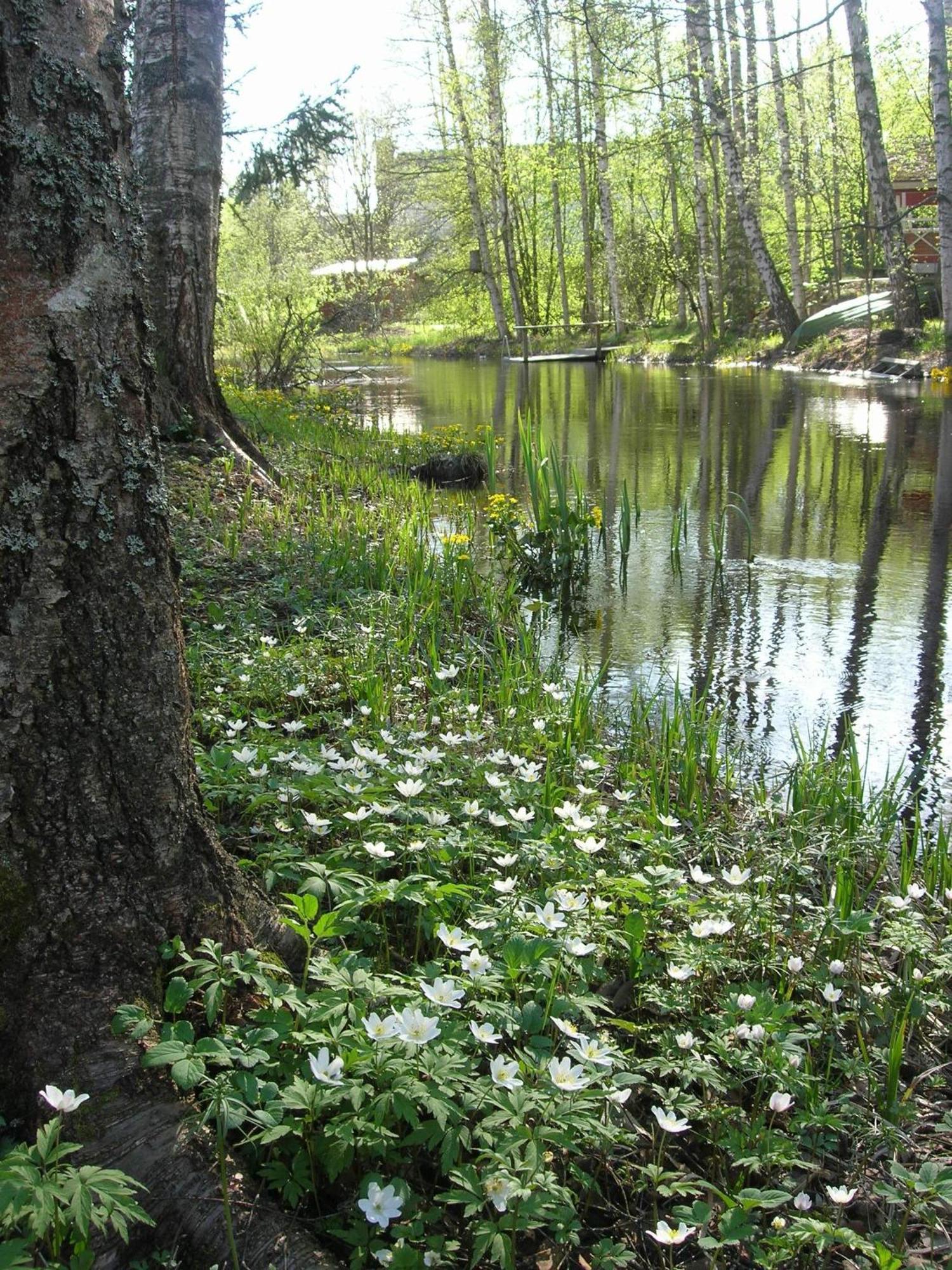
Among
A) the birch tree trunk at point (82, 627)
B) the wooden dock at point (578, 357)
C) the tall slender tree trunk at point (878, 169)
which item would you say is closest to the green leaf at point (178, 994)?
the birch tree trunk at point (82, 627)

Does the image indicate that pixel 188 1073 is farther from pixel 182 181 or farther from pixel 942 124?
pixel 942 124

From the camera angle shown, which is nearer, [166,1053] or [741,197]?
[166,1053]

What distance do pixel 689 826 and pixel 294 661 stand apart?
182 cm

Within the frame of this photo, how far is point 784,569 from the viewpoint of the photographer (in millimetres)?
7199

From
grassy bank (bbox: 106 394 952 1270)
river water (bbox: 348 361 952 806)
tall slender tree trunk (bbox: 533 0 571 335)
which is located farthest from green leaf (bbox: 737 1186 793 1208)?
tall slender tree trunk (bbox: 533 0 571 335)

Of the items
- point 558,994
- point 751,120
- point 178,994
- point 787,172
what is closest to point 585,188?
point 751,120

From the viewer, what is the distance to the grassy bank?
1613 millimetres

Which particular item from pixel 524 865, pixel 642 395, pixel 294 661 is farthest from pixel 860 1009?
pixel 642 395

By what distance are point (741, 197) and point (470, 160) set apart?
34.8 feet

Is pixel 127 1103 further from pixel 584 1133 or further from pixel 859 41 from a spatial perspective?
pixel 859 41

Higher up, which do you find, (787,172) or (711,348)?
(787,172)

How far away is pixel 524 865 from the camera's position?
2547 millimetres

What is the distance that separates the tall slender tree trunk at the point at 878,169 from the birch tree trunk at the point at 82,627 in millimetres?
16670

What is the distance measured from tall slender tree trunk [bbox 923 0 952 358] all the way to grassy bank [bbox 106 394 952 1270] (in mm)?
15252
